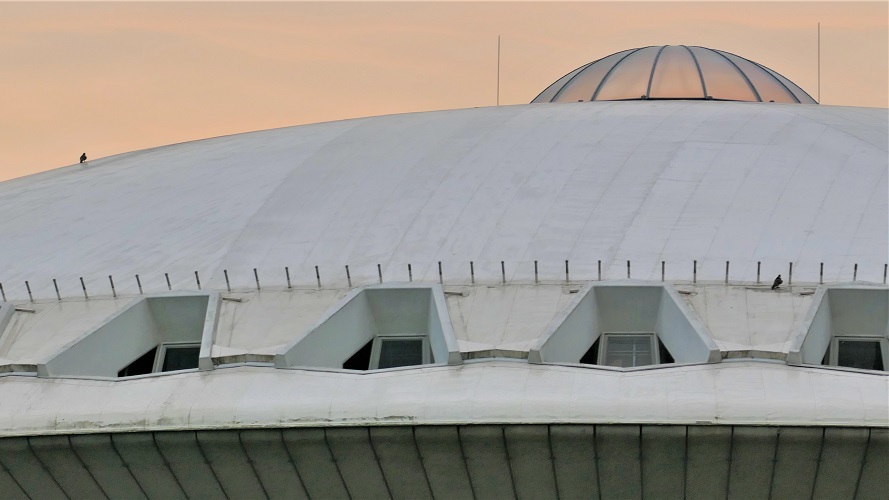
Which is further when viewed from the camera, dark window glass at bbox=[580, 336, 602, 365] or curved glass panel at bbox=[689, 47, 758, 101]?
curved glass panel at bbox=[689, 47, 758, 101]

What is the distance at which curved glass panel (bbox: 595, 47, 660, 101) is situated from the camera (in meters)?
37.2

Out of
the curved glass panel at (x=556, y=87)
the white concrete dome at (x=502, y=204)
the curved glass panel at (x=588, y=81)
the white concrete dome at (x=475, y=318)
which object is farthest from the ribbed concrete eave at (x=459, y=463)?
the curved glass panel at (x=556, y=87)

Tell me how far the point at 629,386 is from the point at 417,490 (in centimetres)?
315

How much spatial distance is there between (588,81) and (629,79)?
143cm

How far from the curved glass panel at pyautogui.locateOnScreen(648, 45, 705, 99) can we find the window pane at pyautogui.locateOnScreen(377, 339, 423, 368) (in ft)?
52.7

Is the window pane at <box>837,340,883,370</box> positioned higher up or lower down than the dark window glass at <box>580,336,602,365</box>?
higher up

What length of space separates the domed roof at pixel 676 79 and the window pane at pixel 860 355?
16.0 m

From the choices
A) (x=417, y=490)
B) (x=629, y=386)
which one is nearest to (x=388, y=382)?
(x=417, y=490)

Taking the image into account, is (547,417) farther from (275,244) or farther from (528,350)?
(275,244)

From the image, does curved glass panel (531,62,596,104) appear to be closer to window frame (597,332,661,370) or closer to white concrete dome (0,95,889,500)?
white concrete dome (0,95,889,500)

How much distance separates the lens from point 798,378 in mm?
19109

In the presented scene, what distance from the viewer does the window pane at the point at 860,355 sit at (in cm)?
2119

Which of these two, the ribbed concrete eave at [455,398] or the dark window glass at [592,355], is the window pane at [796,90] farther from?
the ribbed concrete eave at [455,398]

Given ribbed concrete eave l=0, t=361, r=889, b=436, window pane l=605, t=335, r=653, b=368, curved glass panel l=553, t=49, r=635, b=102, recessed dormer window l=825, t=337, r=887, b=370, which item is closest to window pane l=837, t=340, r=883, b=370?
recessed dormer window l=825, t=337, r=887, b=370
